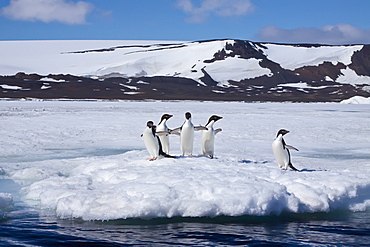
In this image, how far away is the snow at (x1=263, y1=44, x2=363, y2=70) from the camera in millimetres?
87000

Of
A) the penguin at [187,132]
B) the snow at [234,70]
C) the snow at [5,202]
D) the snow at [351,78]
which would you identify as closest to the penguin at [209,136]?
the penguin at [187,132]

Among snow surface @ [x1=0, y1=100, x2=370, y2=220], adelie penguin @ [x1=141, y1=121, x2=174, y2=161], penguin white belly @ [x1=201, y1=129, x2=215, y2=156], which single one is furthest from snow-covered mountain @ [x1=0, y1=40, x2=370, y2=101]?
adelie penguin @ [x1=141, y1=121, x2=174, y2=161]

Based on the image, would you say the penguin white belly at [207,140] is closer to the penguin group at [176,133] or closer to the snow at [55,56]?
the penguin group at [176,133]

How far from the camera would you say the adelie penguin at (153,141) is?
734cm

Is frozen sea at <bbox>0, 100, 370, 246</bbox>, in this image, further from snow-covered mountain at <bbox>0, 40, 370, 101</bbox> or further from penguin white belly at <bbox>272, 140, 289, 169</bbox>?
snow-covered mountain at <bbox>0, 40, 370, 101</bbox>

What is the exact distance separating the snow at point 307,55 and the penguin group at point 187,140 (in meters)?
80.2

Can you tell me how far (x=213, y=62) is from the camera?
81688mm

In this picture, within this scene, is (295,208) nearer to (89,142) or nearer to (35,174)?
(35,174)

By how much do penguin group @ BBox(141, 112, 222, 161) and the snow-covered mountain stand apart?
46415mm

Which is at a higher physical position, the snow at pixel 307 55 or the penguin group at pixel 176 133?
the snow at pixel 307 55

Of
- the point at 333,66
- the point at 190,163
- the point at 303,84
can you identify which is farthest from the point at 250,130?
the point at 333,66

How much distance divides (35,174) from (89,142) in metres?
4.29

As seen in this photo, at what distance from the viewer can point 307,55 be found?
300 ft

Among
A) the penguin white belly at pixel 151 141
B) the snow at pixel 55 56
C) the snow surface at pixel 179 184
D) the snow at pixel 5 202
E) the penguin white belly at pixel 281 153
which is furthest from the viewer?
the snow at pixel 55 56
